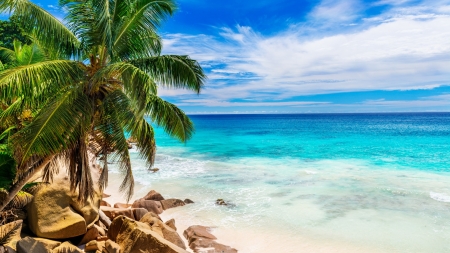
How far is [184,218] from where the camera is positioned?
12.5 m

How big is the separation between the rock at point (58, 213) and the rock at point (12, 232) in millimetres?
464

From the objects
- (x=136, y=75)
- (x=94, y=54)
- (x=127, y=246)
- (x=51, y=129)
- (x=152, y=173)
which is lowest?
(x=152, y=173)

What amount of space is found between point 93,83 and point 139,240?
3.91m

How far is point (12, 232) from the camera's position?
706 cm

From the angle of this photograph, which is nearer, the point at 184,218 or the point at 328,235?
the point at 328,235

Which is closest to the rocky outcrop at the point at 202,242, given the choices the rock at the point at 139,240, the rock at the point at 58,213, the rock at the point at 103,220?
the rock at the point at 139,240

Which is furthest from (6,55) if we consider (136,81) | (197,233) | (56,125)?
(136,81)

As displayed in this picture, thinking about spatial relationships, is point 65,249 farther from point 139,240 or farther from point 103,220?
point 103,220

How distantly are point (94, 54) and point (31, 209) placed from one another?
181 inches

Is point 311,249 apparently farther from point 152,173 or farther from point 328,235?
point 152,173

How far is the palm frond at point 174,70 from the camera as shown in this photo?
19.9 feet

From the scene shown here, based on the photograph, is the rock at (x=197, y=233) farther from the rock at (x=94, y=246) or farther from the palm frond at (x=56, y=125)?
the palm frond at (x=56, y=125)

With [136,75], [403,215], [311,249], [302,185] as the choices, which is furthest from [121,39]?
[302,185]

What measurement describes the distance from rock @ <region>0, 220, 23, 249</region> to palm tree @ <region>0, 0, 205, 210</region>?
992 mm
